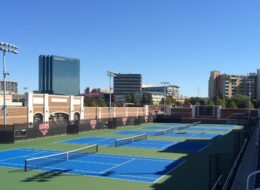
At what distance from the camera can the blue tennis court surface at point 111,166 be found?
22386mm

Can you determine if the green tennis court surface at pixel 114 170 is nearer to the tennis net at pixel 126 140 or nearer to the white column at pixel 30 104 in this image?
the tennis net at pixel 126 140

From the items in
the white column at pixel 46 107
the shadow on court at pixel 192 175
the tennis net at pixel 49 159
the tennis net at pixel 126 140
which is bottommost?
the shadow on court at pixel 192 175

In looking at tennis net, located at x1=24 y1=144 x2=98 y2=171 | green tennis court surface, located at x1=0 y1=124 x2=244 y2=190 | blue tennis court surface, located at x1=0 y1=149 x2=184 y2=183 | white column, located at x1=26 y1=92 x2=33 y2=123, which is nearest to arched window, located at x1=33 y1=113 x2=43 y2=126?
white column, located at x1=26 y1=92 x2=33 y2=123

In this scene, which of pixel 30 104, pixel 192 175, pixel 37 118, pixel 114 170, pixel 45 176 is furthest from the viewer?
pixel 37 118

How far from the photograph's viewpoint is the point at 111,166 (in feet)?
83.5

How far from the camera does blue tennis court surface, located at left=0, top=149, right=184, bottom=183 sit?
22.4 metres

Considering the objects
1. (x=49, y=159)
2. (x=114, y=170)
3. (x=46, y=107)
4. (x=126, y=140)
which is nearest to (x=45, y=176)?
(x=114, y=170)

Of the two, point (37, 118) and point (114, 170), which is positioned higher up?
point (37, 118)

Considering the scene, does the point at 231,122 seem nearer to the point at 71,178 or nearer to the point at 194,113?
the point at 194,113

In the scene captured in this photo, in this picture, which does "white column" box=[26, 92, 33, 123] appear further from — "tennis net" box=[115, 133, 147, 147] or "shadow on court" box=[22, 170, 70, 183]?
"shadow on court" box=[22, 170, 70, 183]

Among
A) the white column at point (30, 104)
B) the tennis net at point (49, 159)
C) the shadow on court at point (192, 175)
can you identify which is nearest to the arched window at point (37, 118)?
the white column at point (30, 104)

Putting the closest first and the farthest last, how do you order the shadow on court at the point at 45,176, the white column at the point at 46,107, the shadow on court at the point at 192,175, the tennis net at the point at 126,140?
the shadow on court at the point at 192,175 < the shadow on court at the point at 45,176 < the tennis net at the point at 126,140 < the white column at the point at 46,107

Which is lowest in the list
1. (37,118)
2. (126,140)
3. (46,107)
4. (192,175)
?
(192,175)

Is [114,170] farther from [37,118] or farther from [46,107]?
[46,107]
